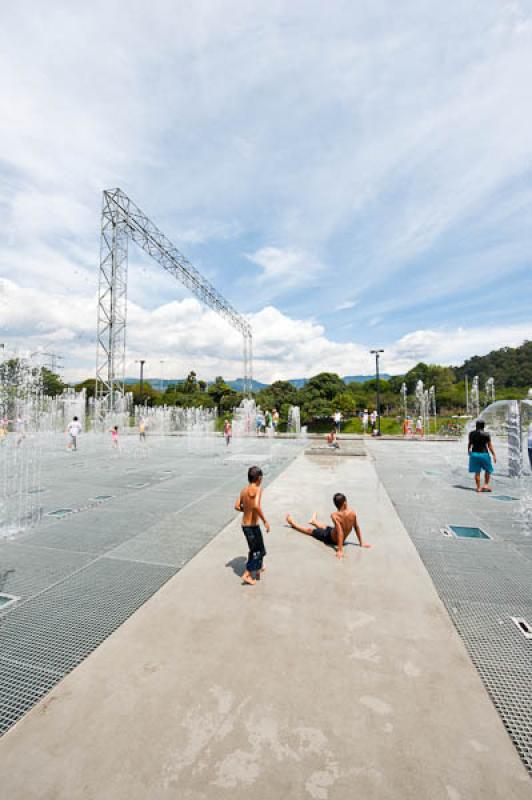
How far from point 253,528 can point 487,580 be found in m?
2.65

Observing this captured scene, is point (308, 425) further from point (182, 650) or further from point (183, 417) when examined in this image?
point (182, 650)

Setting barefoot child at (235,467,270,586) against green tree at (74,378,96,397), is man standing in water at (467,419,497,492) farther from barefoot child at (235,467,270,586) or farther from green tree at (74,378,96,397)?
green tree at (74,378,96,397)

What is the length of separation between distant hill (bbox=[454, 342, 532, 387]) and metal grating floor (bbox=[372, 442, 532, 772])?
3153 inches

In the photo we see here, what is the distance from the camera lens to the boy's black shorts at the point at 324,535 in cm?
531

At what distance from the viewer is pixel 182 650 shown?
9.75 feet

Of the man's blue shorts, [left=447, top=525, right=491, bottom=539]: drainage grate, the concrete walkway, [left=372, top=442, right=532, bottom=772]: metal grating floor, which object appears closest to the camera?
the concrete walkway

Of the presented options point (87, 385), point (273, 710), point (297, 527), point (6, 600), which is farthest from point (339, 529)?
point (87, 385)

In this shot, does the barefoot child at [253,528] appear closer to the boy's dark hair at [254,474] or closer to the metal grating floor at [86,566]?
the boy's dark hair at [254,474]

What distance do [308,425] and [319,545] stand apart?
3847cm

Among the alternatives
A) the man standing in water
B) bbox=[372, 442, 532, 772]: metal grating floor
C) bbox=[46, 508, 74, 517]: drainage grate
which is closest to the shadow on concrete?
A: bbox=[372, 442, 532, 772]: metal grating floor

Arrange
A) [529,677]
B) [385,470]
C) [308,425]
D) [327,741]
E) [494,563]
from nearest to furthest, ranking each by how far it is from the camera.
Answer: [327,741]
[529,677]
[494,563]
[385,470]
[308,425]

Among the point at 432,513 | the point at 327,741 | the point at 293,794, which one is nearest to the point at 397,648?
the point at 327,741

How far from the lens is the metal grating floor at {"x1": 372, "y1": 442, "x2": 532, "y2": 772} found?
2596 millimetres

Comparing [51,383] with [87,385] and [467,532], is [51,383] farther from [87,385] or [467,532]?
[467,532]
